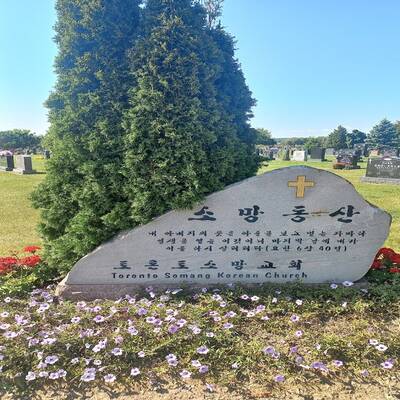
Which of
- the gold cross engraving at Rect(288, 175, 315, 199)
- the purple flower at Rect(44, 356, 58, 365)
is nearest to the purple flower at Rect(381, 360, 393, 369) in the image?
the gold cross engraving at Rect(288, 175, 315, 199)

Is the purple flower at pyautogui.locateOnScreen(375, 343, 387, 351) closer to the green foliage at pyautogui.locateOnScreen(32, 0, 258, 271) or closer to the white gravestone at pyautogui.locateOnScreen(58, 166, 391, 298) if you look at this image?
the white gravestone at pyautogui.locateOnScreen(58, 166, 391, 298)

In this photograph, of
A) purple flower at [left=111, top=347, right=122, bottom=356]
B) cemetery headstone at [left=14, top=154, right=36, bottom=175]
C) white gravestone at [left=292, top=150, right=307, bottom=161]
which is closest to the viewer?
purple flower at [left=111, top=347, right=122, bottom=356]

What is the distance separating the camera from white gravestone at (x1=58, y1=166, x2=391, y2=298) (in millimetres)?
3539

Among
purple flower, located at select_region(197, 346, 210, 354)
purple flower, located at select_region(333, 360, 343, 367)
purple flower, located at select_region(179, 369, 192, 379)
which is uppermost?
purple flower, located at select_region(197, 346, 210, 354)

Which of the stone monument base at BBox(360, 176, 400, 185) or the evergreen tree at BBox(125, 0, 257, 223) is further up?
the evergreen tree at BBox(125, 0, 257, 223)

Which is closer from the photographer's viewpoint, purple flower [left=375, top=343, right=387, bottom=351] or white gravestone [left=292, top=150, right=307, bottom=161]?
purple flower [left=375, top=343, right=387, bottom=351]

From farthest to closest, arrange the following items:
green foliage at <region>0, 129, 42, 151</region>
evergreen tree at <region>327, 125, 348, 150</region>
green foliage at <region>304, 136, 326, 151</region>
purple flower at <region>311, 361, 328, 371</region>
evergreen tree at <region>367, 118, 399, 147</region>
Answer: evergreen tree at <region>327, 125, 348, 150</region> < evergreen tree at <region>367, 118, 399, 147</region> < green foliage at <region>0, 129, 42, 151</region> < green foliage at <region>304, 136, 326, 151</region> < purple flower at <region>311, 361, 328, 371</region>

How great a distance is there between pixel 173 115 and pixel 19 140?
237ft

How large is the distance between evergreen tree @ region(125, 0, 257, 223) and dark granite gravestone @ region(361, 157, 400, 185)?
14.4 meters

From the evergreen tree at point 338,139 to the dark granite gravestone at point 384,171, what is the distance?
67238 millimetres

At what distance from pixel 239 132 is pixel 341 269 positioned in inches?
76.8

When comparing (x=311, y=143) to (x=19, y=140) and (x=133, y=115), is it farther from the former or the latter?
(x=133, y=115)

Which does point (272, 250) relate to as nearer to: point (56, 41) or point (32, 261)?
point (32, 261)

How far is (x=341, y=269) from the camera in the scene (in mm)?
3738
